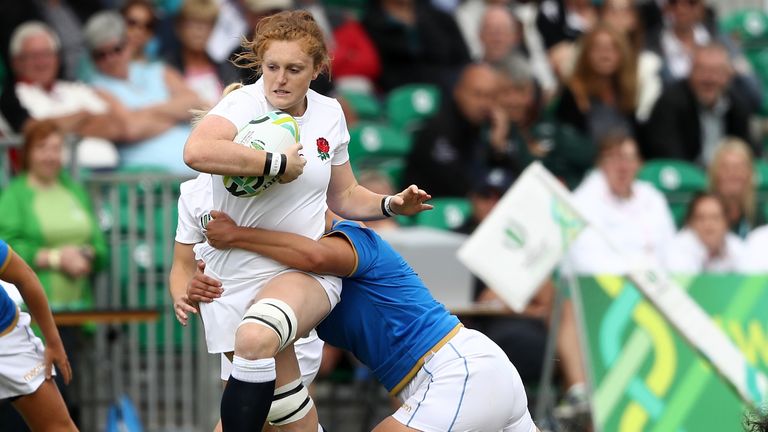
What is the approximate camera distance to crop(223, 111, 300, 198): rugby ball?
4.55 m

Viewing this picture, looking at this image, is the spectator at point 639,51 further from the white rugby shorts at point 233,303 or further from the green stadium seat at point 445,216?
the white rugby shorts at point 233,303

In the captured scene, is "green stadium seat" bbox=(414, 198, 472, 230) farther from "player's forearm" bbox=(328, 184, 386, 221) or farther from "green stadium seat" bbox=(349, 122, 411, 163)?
"player's forearm" bbox=(328, 184, 386, 221)

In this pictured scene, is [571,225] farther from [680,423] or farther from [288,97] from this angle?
[288,97]

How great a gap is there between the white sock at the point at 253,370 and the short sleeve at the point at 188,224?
776mm

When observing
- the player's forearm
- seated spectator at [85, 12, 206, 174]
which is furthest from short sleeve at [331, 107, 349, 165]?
seated spectator at [85, 12, 206, 174]

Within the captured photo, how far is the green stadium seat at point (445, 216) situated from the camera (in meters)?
9.39

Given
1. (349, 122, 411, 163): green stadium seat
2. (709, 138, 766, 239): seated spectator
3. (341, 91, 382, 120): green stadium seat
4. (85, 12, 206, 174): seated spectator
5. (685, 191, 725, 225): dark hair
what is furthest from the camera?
(341, 91, 382, 120): green stadium seat

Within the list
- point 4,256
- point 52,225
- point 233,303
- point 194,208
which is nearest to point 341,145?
point 194,208

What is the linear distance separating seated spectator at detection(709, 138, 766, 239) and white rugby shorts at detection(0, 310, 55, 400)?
5769 mm

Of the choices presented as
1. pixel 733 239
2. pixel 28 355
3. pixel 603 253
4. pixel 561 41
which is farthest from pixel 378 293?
pixel 561 41

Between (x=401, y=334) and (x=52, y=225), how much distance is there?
3.56 m

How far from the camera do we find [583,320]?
7914 mm

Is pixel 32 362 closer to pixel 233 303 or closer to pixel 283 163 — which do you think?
pixel 233 303

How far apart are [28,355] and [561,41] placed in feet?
23.6
